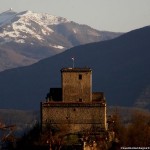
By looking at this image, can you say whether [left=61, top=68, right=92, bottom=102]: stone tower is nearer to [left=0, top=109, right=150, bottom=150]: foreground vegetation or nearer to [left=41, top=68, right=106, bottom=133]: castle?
[left=41, top=68, right=106, bottom=133]: castle

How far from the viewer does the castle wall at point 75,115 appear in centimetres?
6575

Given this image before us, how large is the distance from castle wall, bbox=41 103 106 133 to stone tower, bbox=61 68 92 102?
110 cm

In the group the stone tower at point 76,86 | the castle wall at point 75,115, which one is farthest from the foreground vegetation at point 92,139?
the stone tower at point 76,86

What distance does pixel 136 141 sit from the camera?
198ft

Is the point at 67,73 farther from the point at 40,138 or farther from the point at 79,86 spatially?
the point at 40,138

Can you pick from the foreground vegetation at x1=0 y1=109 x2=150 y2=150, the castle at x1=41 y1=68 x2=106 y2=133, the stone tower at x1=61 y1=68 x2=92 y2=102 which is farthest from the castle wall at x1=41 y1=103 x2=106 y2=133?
the stone tower at x1=61 y1=68 x2=92 y2=102

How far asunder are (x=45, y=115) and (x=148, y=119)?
10.0 metres

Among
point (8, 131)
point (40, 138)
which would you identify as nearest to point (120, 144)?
point (40, 138)

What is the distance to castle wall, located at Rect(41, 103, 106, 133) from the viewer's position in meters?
65.8

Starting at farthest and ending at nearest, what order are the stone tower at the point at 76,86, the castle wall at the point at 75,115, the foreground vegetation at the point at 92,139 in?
the stone tower at the point at 76,86
the castle wall at the point at 75,115
the foreground vegetation at the point at 92,139

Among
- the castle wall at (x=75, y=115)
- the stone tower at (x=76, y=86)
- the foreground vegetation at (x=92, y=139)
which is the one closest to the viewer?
the foreground vegetation at (x=92, y=139)

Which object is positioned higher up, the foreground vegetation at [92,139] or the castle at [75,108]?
the castle at [75,108]

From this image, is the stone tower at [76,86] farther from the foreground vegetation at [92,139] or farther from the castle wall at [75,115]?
the foreground vegetation at [92,139]

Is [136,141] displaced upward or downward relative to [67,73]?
downward
